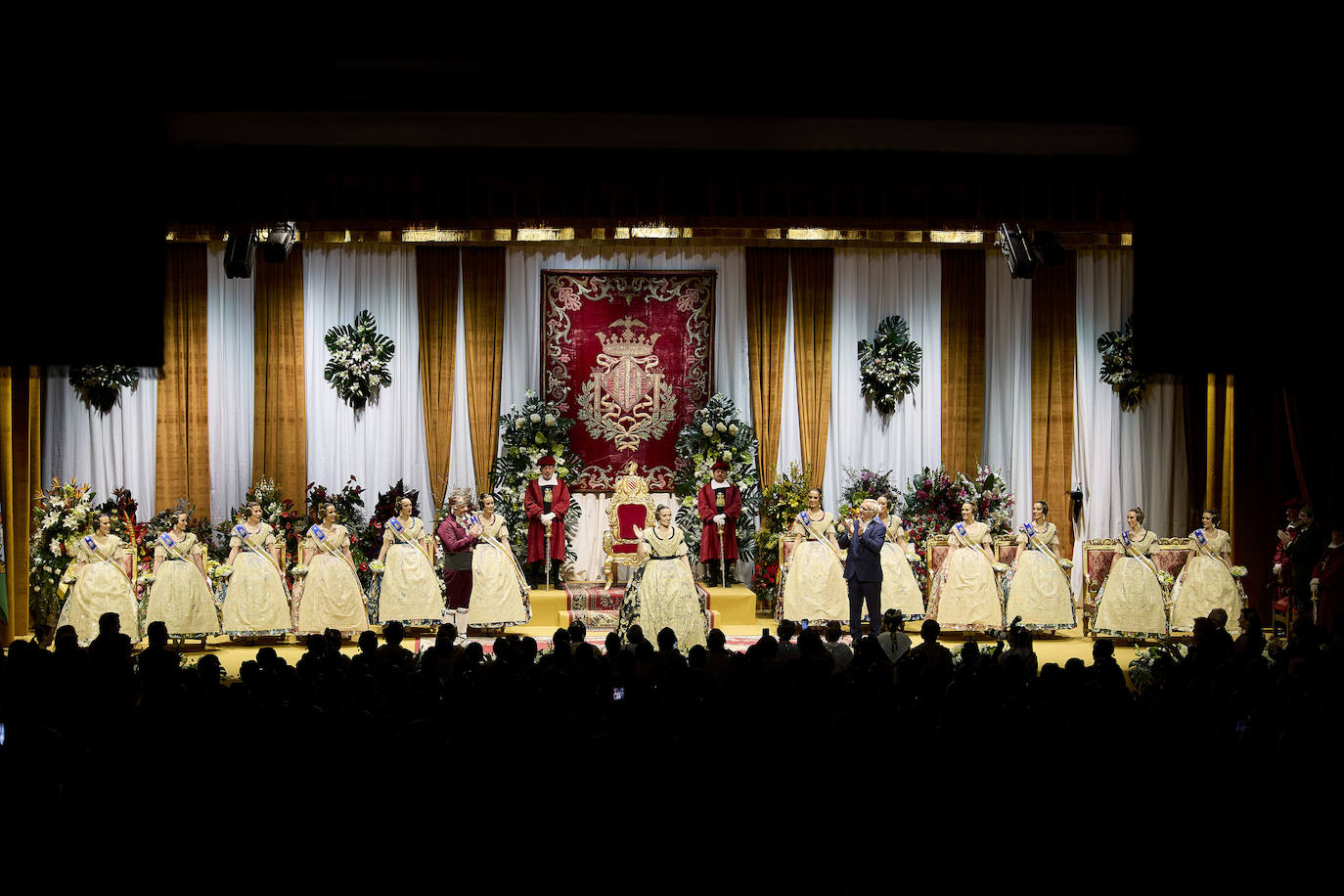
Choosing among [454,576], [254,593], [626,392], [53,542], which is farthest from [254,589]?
[626,392]

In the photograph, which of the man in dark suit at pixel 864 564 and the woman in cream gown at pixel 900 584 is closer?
the man in dark suit at pixel 864 564

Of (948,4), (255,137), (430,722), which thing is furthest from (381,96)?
(430,722)

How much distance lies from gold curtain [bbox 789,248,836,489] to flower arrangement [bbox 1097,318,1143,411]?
3469 millimetres

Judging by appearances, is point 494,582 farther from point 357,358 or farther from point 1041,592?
point 1041,592

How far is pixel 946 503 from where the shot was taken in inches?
509

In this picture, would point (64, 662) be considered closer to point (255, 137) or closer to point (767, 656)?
point (767, 656)

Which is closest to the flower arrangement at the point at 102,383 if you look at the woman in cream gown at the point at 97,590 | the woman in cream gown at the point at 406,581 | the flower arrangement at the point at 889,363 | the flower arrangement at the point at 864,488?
the woman in cream gown at the point at 97,590

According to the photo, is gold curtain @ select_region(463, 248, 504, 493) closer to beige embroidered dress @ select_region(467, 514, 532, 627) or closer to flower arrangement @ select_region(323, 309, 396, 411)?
flower arrangement @ select_region(323, 309, 396, 411)

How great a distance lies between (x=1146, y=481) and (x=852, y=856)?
12.1 meters

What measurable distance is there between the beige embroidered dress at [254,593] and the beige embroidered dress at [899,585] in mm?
5732

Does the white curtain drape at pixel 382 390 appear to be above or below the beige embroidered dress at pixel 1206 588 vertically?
above

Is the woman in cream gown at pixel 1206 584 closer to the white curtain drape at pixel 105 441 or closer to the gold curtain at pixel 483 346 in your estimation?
the gold curtain at pixel 483 346

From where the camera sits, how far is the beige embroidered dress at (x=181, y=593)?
405 inches

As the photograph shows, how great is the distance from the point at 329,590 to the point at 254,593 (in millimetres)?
666
